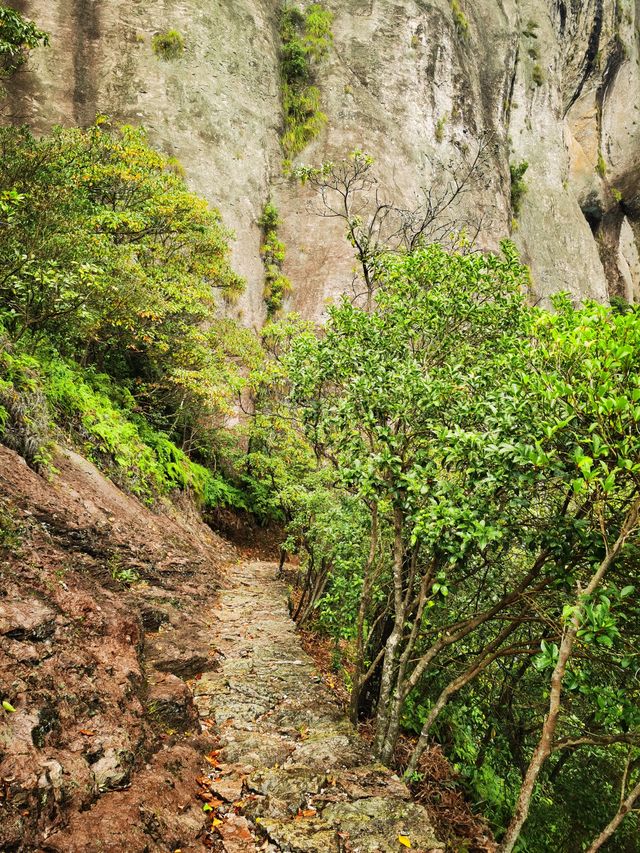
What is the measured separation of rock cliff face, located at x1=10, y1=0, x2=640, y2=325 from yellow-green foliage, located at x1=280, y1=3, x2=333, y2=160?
0.66 m

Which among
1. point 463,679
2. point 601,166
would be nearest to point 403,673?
point 463,679

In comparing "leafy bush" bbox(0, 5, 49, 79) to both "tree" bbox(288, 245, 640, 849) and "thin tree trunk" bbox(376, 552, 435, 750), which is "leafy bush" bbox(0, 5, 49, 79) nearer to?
"tree" bbox(288, 245, 640, 849)

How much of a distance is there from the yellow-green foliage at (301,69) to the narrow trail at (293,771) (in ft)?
98.1

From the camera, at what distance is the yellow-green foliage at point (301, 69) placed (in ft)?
96.4

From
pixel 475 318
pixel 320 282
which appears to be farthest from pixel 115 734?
pixel 320 282

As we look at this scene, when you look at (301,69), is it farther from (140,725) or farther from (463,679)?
(140,725)

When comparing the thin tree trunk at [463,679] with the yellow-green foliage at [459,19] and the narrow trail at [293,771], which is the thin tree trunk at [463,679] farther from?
the yellow-green foliage at [459,19]

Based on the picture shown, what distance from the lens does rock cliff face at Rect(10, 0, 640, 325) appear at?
24.5 metres

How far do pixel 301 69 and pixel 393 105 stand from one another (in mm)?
5936

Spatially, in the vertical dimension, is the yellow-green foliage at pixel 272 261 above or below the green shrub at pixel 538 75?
below

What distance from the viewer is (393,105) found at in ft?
98.8

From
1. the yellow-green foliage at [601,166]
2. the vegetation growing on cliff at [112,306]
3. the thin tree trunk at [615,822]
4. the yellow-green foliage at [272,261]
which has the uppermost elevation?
the yellow-green foliage at [601,166]

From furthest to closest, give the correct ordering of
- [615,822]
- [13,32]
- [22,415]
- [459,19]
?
1. [459,19]
2. [13,32]
3. [22,415]
4. [615,822]

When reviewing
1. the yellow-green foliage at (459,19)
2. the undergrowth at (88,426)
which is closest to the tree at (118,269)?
the undergrowth at (88,426)
